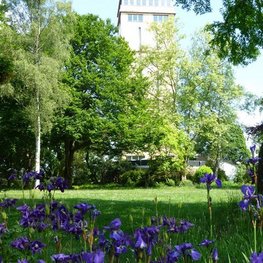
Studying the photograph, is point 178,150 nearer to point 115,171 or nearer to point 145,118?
point 145,118

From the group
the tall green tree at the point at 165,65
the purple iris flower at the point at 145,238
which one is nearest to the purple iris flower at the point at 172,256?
the purple iris flower at the point at 145,238

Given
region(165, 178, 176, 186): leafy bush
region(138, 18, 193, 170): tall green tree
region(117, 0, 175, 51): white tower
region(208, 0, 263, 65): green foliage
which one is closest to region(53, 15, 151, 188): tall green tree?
region(165, 178, 176, 186): leafy bush

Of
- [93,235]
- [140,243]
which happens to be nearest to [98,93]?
[93,235]

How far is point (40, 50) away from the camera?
2692cm

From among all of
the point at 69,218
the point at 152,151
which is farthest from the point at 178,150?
the point at 69,218

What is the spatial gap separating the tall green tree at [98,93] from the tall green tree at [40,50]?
121 inches

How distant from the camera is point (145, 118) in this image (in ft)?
105

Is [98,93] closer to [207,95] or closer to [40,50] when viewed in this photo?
[40,50]

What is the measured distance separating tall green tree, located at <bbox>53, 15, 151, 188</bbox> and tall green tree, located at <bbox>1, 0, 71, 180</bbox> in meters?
3.07

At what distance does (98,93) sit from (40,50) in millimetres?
5786

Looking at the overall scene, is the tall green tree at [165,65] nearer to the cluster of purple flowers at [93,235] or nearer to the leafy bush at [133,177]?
the leafy bush at [133,177]

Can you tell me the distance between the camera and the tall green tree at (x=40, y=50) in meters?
25.6

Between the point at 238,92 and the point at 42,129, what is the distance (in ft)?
72.9

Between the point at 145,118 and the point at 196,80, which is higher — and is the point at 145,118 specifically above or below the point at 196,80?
below
